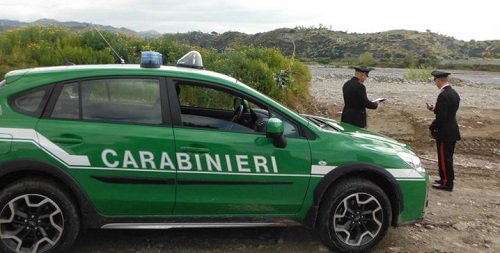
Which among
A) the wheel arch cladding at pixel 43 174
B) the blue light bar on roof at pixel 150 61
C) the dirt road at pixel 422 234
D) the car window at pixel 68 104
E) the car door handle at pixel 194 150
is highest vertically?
the blue light bar on roof at pixel 150 61

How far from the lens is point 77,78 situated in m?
3.80

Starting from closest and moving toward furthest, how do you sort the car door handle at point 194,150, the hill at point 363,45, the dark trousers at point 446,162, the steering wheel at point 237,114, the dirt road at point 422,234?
the car door handle at point 194,150
the dirt road at point 422,234
the steering wheel at point 237,114
the dark trousers at point 446,162
the hill at point 363,45

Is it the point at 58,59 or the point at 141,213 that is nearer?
the point at 141,213

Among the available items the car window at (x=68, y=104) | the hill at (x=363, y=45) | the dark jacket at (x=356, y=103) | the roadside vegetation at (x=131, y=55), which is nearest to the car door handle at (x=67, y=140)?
the car window at (x=68, y=104)

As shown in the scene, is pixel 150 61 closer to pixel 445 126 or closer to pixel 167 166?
pixel 167 166

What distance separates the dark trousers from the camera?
6.39 meters

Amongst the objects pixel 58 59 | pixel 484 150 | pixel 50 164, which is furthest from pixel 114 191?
pixel 58 59

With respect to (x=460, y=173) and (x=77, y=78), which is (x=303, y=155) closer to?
(x=77, y=78)

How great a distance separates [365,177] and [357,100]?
8.01 ft

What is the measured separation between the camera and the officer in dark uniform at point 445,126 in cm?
629

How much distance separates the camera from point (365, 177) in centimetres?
418

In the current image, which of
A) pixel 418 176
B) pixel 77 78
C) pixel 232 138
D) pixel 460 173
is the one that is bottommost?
pixel 460 173

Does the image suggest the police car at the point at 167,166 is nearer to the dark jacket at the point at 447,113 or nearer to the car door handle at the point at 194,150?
the car door handle at the point at 194,150

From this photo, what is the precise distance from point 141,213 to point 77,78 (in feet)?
4.03
